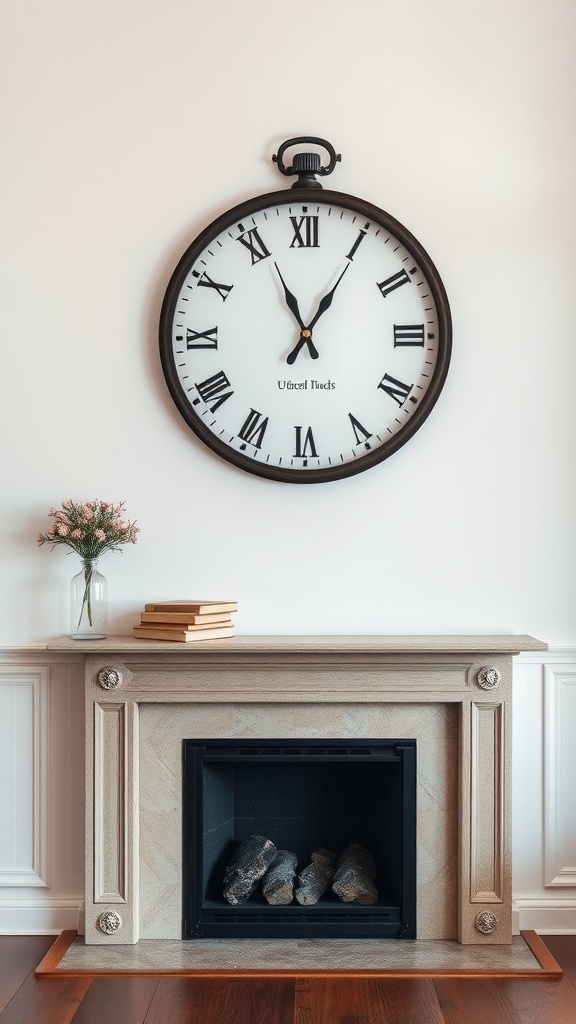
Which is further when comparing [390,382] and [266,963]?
[390,382]

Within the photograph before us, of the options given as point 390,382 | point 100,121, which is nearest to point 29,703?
point 390,382

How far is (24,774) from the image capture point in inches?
108

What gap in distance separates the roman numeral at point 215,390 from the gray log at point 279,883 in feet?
4.44

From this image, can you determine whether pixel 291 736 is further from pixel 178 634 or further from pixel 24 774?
pixel 24 774

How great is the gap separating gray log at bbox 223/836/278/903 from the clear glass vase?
759 millimetres

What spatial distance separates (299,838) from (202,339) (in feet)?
5.04

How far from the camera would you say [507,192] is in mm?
2746

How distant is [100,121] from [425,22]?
1.02 m

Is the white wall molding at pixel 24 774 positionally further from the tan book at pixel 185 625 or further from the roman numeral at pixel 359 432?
the roman numeral at pixel 359 432

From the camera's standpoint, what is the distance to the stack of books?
2.50 m

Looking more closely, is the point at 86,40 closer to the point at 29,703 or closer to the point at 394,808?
the point at 29,703

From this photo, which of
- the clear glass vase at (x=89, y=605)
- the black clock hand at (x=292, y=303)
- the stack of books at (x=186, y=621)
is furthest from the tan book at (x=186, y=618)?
the black clock hand at (x=292, y=303)

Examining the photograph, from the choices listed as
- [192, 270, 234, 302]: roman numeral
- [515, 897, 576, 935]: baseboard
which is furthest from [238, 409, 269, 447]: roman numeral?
[515, 897, 576, 935]: baseboard

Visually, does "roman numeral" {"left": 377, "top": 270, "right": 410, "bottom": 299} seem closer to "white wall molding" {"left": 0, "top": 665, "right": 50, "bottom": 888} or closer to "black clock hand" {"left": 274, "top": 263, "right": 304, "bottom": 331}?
"black clock hand" {"left": 274, "top": 263, "right": 304, "bottom": 331}
